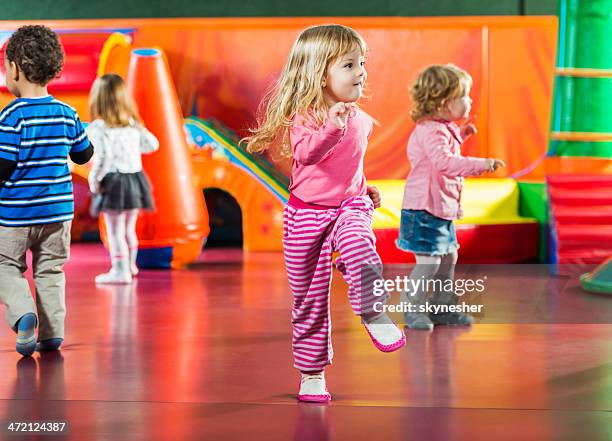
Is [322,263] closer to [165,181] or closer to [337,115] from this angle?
[337,115]

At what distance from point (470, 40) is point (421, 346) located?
4301 mm

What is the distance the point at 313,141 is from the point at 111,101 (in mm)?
3066

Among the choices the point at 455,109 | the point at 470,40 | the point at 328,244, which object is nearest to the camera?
the point at 328,244

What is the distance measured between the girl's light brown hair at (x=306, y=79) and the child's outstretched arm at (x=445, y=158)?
1.19 m

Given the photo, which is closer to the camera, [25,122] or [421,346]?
[25,122]

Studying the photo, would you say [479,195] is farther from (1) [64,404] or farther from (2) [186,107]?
(1) [64,404]

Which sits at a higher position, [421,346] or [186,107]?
[186,107]

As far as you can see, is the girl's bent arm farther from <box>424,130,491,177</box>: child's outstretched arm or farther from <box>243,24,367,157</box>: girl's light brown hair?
<box>424,130,491,177</box>: child's outstretched arm

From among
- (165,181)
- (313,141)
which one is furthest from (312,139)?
(165,181)

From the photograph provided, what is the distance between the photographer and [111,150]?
17.7 feet

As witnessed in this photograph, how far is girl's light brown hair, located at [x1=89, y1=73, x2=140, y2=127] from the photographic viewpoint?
5.33 meters

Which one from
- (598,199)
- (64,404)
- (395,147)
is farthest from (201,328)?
(395,147)

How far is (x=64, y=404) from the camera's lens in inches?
107

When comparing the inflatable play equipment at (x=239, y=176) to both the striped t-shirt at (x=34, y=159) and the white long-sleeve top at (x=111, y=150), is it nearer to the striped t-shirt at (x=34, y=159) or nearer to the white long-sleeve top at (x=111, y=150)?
the white long-sleeve top at (x=111, y=150)
